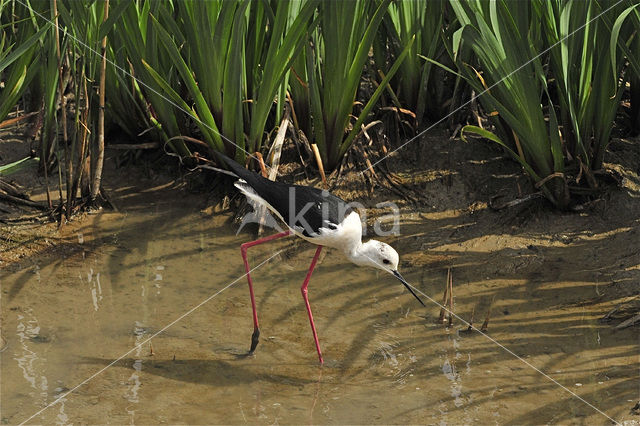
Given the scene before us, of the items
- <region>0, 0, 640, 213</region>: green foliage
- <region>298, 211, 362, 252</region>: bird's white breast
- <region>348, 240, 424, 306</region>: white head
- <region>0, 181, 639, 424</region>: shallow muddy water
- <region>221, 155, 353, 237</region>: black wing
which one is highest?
<region>0, 0, 640, 213</region>: green foliage

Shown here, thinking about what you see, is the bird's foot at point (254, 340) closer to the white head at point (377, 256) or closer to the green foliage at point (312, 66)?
the white head at point (377, 256)

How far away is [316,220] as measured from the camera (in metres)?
4.09

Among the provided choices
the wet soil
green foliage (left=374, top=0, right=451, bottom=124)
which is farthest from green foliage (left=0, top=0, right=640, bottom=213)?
the wet soil

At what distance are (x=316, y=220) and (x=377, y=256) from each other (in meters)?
0.33

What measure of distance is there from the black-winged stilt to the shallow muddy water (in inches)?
8.1

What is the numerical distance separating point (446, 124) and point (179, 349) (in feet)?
7.47

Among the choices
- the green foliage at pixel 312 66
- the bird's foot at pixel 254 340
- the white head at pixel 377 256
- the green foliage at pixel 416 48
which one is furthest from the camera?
the green foliage at pixel 416 48

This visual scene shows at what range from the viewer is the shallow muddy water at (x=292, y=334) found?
3.67 meters

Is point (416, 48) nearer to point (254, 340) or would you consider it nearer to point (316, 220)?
point (316, 220)

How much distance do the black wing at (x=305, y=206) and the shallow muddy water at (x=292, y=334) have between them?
496mm

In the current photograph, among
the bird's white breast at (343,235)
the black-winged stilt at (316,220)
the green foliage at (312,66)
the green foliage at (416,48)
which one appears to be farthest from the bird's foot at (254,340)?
the green foliage at (416,48)

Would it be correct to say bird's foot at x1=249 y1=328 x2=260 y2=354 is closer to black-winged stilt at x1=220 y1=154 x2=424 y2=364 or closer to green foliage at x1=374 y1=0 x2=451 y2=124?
black-winged stilt at x1=220 y1=154 x2=424 y2=364

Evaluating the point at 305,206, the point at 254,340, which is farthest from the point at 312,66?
the point at 254,340

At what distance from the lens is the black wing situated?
4.09 metres
